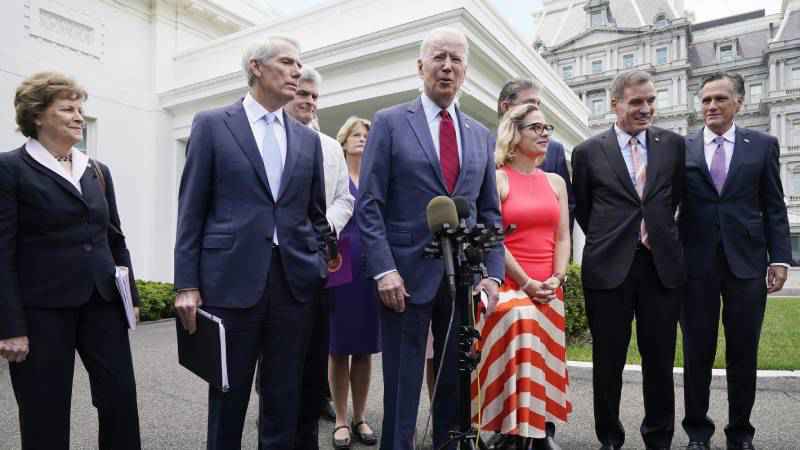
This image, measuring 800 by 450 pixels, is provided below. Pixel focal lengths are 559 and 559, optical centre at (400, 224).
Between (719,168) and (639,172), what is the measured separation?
626 millimetres

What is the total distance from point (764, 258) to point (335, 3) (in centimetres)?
1029

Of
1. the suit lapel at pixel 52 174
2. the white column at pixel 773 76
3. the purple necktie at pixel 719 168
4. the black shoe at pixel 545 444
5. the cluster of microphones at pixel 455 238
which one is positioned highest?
the white column at pixel 773 76

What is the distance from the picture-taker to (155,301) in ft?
36.1

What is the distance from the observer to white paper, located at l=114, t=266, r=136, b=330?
278cm

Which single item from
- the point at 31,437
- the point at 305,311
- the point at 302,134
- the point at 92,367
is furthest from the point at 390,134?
the point at 31,437

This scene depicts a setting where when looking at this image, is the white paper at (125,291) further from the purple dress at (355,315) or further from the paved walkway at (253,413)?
the paved walkway at (253,413)

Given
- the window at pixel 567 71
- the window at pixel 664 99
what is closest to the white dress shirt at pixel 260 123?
the window at pixel 664 99

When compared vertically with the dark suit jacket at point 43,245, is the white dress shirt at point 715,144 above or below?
above

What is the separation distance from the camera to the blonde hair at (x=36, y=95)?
107 inches

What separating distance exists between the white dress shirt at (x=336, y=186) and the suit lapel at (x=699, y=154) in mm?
2387

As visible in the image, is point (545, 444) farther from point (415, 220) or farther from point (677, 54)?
point (677, 54)

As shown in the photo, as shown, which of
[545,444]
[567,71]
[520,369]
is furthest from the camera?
[567,71]

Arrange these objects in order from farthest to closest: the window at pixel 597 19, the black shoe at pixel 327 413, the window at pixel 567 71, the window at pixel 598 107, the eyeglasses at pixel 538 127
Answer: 1. the window at pixel 567 71
2. the window at pixel 597 19
3. the window at pixel 598 107
4. the black shoe at pixel 327 413
5. the eyeglasses at pixel 538 127

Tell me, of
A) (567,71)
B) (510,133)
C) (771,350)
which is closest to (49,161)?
(510,133)
